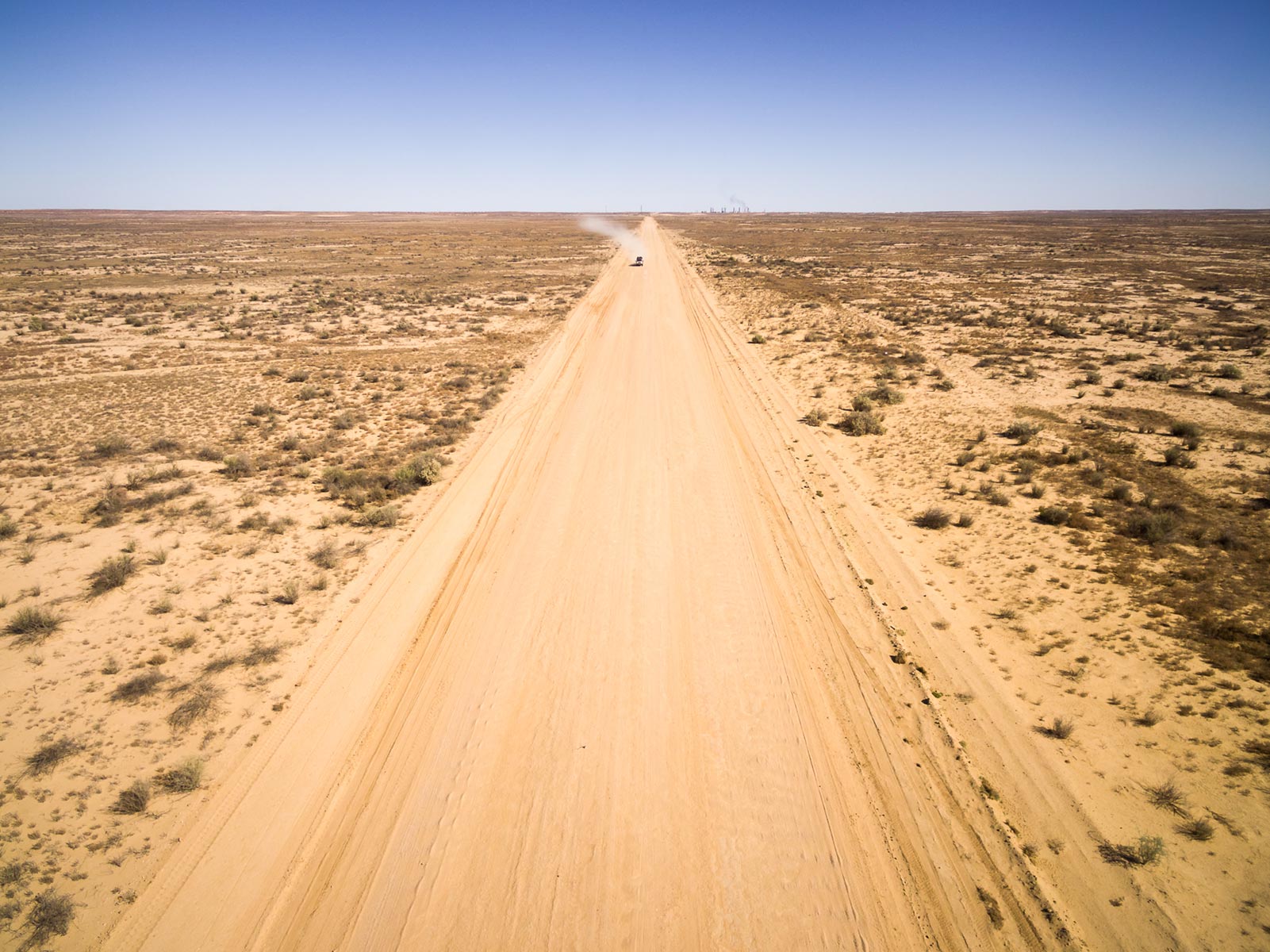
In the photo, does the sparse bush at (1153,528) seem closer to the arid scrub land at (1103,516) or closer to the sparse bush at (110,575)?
the arid scrub land at (1103,516)

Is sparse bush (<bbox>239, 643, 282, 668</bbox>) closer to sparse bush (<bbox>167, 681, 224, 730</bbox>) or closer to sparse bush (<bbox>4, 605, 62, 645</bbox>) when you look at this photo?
sparse bush (<bbox>167, 681, 224, 730</bbox>)

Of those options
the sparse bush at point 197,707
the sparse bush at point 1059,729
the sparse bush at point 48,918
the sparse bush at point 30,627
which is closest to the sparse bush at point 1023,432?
the sparse bush at point 1059,729

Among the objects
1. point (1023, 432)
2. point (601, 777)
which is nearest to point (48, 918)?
point (601, 777)

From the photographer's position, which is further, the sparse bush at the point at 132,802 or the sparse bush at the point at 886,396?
the sparse bush at the point at 886,396

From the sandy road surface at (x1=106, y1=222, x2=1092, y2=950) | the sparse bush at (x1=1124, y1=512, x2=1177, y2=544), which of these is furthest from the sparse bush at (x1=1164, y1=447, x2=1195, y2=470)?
the sandy road surface at (x1=106, y1=222, x2=1092, y2=950)

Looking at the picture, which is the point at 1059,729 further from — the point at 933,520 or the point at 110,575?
the point at 110,575

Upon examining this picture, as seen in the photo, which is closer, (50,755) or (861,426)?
(50,755)
